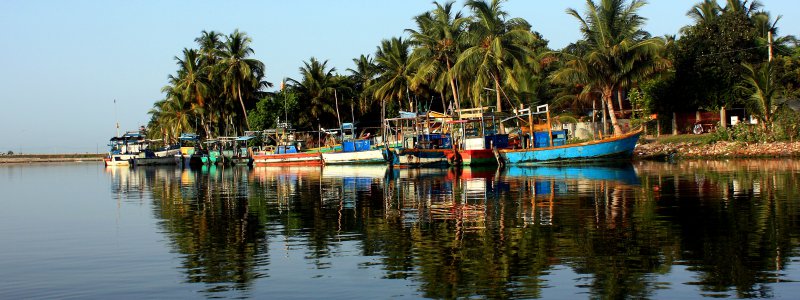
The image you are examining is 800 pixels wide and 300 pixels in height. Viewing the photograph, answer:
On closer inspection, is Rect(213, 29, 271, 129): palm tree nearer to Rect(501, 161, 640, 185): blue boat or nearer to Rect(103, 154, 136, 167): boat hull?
Rect(103, 154, 136, 167): boat hull

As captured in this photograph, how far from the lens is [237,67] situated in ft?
254

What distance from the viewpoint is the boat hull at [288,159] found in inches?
2502

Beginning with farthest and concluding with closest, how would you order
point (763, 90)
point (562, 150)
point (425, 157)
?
point (425, 157)
point (763, 90)
point (562, 150)

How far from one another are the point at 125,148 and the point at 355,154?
4088 centimetres

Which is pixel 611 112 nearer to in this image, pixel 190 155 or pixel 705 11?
pixel 705 11

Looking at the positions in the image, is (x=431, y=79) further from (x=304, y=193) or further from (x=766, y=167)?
(x=304, y=193)

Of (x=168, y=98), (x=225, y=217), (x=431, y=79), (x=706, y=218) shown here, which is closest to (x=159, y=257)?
(x=225, y=217)

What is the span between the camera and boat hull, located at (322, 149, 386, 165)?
57250mm

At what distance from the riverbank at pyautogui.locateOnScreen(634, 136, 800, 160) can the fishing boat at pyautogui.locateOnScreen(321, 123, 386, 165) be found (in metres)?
17.0

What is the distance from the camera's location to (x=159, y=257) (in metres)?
15.4

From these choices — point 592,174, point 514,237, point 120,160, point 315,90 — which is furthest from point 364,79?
point 514,237

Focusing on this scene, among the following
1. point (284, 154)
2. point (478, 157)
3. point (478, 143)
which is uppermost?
point (478, 143)

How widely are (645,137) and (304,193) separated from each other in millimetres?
32032

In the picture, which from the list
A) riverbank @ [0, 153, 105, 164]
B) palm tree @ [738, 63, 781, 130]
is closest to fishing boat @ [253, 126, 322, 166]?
palm tree @ [738, 63, 781, 130]
